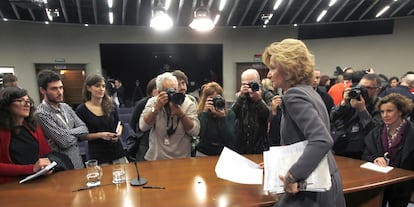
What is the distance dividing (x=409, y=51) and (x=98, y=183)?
8878 mm

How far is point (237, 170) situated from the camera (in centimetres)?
164

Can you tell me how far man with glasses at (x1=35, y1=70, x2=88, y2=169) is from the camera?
203 cm

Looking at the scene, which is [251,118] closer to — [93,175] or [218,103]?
[218,103]

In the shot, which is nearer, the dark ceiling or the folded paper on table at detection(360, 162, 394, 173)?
the folded paper on table at detection(360, 162, 394, 173)

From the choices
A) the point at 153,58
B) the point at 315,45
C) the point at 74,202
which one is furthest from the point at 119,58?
the point at 74,202

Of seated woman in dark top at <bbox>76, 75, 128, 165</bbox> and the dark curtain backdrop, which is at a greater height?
the dark curtain backdrop

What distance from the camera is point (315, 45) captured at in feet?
27.9

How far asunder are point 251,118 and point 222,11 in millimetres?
5049

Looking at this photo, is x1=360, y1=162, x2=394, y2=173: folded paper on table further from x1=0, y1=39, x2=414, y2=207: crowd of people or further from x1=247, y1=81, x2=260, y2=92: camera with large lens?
x1=247, y1=81, x2=260, y2=92: camera with large lens

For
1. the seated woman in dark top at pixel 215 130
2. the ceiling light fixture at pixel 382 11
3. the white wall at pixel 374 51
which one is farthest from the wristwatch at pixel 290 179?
the white wall at pixel 374 51

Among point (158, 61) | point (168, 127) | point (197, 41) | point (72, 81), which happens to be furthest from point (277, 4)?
point (72, 81)

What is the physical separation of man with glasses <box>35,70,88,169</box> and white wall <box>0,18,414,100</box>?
247 inches

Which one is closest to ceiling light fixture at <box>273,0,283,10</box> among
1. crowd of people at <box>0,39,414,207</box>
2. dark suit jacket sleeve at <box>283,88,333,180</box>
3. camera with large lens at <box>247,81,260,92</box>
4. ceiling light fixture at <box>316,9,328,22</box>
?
ceiling light fixture at <box>316,9,328,22</box>

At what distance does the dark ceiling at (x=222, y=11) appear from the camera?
19.2 ft
